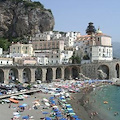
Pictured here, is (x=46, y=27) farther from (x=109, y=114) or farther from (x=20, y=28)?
(x=109, y=114)

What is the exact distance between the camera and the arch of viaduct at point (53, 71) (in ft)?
202

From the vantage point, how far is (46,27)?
99.4 metres

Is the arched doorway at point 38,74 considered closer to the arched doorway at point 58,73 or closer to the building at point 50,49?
the arched doorway at point 58,73

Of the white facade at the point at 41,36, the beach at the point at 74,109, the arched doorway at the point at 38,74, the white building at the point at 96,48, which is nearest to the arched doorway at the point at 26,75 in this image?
the arched doorway at the point at 38,74

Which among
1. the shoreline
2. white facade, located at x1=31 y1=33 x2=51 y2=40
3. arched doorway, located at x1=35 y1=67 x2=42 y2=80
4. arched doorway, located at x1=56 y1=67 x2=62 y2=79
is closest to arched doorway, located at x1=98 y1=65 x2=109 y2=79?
arched doorway, located at x1=56 y1=67 x2=62 y2=79

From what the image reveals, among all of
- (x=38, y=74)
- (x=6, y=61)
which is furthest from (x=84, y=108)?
(x=6, y=61)

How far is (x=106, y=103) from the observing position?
4553 centimetres

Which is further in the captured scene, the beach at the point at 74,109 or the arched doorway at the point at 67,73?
the arched doorway at the point at 67,73

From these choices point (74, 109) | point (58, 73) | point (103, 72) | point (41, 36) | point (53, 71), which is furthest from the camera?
point (41, 36)

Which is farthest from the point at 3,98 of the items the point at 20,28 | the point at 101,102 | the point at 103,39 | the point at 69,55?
the point at 20,28

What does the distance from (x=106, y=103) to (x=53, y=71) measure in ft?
89.2

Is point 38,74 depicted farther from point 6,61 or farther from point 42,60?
point 6,61

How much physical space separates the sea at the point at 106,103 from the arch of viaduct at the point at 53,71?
13.2 m

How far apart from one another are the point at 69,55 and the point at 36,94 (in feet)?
108
